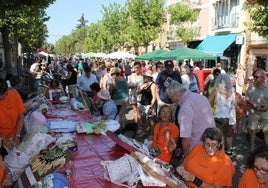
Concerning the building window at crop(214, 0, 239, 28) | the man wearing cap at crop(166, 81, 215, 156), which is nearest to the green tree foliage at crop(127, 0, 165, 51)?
the building window at crop(214, 0, 239, 28)

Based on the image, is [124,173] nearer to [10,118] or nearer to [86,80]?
[10,118]

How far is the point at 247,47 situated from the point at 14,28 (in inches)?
695

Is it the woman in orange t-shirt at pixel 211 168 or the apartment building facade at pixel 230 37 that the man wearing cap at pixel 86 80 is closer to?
the woman in orange t-shirt at pixel 211 168

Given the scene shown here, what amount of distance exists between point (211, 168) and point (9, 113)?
2880mm

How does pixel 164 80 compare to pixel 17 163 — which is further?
pixel 164 80

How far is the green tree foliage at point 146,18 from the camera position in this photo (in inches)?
1475

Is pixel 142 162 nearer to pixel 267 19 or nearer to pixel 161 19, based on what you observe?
pixel 267 19

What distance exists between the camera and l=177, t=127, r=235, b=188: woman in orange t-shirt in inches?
141

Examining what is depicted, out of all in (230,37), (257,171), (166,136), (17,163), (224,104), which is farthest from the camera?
(230,37)

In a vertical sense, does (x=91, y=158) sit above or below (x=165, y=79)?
below

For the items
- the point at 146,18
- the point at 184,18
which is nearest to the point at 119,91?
the point at 184,18

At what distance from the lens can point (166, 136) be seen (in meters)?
4.95

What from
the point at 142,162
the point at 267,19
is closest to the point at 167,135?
the point at 142,162

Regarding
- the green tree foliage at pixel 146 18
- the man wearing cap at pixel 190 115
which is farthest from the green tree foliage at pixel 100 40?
the man wearing cap at pixel 190 115
